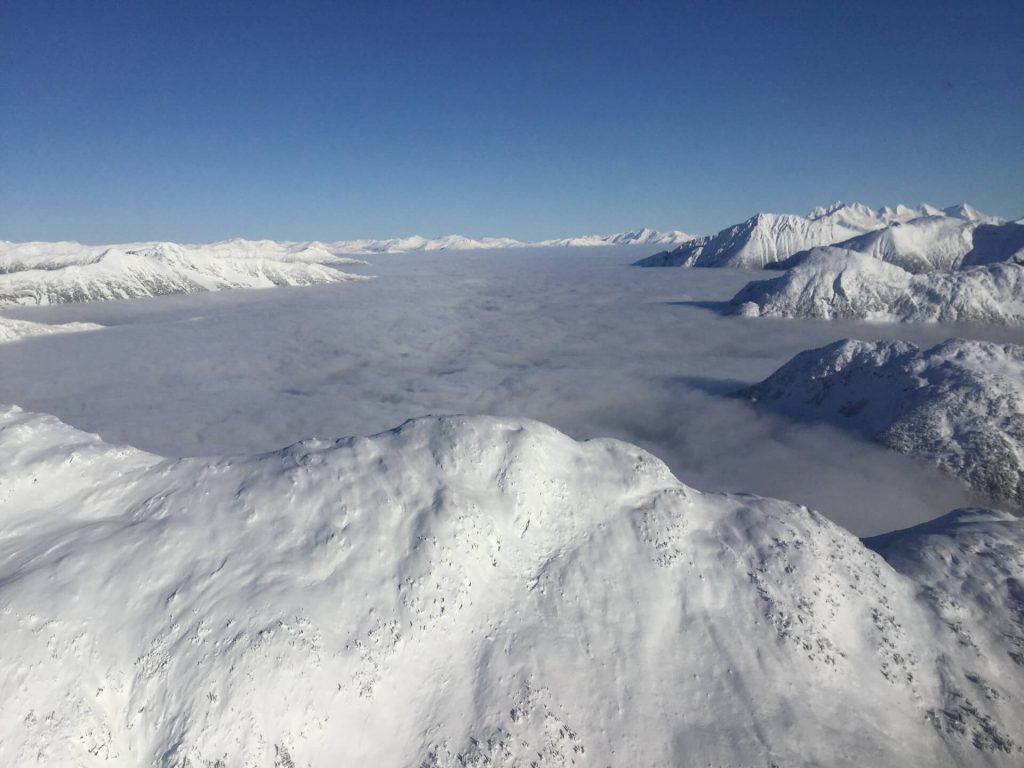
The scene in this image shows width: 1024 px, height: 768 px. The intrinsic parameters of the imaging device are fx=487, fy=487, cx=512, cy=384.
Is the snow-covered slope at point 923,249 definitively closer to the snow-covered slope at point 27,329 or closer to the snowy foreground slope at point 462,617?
the snowy foreground slope at point 462,617

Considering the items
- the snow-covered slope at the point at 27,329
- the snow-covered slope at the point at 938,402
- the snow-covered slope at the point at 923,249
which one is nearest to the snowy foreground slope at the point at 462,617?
the snow-covered slope at the point at 938,402

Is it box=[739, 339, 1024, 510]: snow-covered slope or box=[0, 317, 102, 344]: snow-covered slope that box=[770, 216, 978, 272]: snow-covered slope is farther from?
box=[0, 317, 102, 344]: snow-covered slope

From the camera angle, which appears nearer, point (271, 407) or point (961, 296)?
point (271, 407)

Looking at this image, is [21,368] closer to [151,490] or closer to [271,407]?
[271,407]

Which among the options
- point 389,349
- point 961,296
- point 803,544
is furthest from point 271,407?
point 961,296

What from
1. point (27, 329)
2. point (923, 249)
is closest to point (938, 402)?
point (27, 329)

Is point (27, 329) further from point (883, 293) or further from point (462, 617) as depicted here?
point (883, 293)
